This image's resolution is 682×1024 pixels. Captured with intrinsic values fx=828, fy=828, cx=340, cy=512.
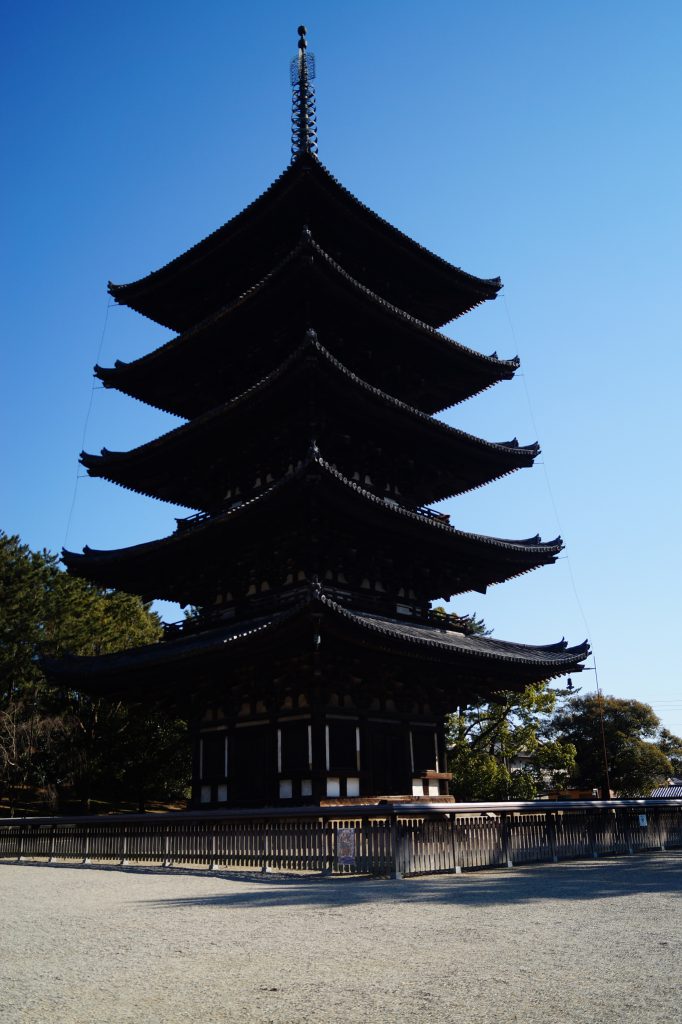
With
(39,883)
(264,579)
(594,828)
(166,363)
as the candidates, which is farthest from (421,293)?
(39,883)

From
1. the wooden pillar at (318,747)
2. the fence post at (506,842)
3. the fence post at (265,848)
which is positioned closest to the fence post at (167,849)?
the fence post at (265,848)

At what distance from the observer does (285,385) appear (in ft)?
75.6

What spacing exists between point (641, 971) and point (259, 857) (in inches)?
467

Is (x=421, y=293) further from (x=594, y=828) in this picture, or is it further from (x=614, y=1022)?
(x=614, y=1022)

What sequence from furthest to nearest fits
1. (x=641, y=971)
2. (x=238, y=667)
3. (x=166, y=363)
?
1. (x=166, y=363)
2. (x=238, y=667)
3. (x=641, y=971)

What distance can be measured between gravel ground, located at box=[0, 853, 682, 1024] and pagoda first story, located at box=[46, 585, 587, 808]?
668 centimetres

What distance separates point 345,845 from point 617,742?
55.3 metres

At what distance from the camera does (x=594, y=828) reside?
2131 cm

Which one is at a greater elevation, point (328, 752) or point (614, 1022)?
point (328, 752)

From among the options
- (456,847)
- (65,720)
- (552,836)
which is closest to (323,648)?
(456,847)

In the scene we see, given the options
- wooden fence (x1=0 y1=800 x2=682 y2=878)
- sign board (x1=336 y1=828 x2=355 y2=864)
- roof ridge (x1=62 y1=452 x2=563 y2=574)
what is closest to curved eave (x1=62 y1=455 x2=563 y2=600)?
roof ridge (x1=62 y1=452 x2=563 y2=574)

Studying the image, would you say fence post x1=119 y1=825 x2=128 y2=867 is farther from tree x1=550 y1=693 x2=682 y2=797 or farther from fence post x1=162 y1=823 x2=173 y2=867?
tree x1=550 y1=693 x2=682 y2=797

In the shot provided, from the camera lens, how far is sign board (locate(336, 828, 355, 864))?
16.0 meters

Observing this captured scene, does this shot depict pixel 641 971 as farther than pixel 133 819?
No
